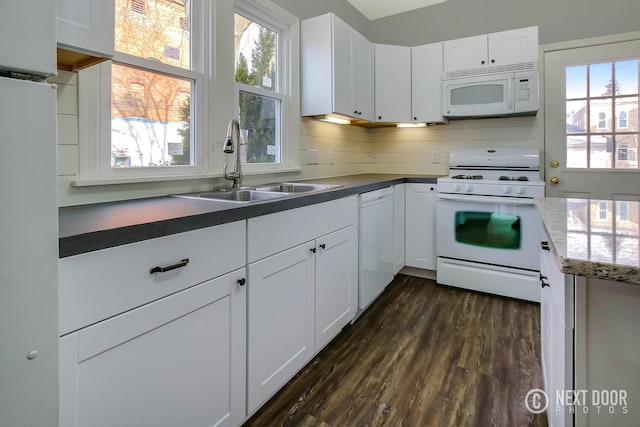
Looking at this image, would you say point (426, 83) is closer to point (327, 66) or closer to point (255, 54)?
point (327, 66)

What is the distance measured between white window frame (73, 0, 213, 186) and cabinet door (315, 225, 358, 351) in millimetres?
797

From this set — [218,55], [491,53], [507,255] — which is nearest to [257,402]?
[218,55]

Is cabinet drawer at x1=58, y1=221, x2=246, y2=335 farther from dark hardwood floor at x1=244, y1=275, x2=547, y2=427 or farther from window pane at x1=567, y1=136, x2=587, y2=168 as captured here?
window pane at x1=567, y1=136, x2=587, y2=168

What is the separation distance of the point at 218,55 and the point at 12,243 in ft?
5.60

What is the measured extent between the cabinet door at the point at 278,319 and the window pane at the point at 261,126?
99 centimetres

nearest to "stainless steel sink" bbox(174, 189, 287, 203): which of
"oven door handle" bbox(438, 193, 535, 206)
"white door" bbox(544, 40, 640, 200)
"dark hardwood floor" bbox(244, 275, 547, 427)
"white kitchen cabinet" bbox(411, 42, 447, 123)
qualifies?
"dark hardwood floor" bbox(244, 275, 547, 427)

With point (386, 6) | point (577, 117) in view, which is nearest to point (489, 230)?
point (577, 117)

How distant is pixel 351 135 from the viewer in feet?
12.1

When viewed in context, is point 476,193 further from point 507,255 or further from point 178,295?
point 178,295

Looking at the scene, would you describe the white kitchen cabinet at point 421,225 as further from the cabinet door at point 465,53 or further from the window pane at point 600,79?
the window pane at point 600,79

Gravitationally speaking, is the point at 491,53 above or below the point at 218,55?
above

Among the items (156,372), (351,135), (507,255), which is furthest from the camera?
(351,135)

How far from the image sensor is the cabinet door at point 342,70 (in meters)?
2.74

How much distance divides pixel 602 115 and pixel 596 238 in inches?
114
